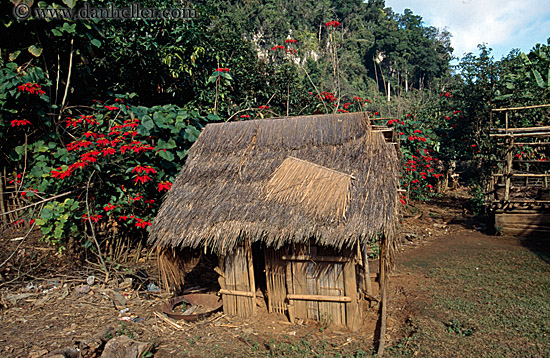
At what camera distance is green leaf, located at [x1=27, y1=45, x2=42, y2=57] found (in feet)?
24.8

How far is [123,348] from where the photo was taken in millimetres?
5078

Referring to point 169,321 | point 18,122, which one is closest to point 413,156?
point 169,321

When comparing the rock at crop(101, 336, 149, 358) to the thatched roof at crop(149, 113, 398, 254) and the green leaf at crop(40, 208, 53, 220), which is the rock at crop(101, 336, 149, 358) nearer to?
the thatched roof at crop(149, 113, 398, 254)

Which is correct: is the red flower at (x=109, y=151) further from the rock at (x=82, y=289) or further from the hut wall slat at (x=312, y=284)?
the hut wall slat at (x=312, y=284)

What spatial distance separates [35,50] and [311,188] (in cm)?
614

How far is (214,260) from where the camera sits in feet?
29.0

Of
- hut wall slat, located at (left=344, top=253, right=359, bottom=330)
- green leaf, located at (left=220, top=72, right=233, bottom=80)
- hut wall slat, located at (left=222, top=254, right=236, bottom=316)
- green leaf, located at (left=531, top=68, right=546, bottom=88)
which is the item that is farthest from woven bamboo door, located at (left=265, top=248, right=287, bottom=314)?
green leaf, located at (left=531, top=68, right=546, bottom=88)

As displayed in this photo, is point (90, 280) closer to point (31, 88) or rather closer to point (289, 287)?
point (31, 88)

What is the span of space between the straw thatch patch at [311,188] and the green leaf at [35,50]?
5.36 meters

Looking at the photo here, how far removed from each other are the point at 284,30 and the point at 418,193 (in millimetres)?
22420

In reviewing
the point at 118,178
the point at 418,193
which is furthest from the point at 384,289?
the point at 418,193

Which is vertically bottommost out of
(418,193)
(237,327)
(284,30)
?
(237,327)

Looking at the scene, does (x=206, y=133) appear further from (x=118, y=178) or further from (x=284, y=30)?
(x=284, y=30)

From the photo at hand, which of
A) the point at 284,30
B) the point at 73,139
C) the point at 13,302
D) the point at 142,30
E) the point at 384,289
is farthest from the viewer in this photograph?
the point at 284,30
